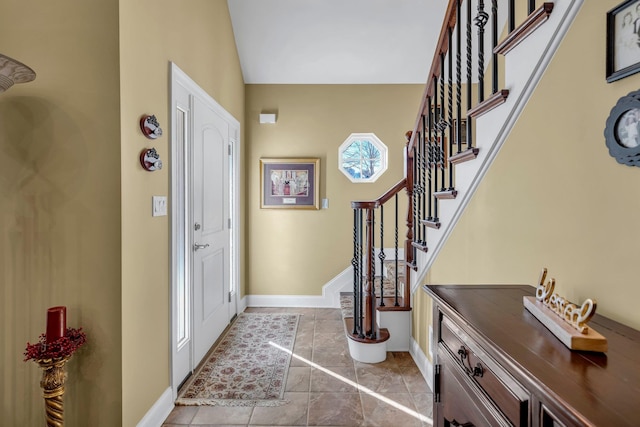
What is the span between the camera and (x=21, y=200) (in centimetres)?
150

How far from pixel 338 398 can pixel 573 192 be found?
174 centimetres

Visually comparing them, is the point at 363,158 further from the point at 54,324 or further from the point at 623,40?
the point at 54,324

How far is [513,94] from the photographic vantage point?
120cm

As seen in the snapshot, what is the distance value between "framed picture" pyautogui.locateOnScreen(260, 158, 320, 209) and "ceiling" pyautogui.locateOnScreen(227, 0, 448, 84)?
97 centimetres

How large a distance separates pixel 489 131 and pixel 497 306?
2.45ft

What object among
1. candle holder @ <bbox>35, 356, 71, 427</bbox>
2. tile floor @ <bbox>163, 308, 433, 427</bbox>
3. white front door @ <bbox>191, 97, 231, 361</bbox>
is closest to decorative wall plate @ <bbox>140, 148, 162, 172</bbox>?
white front door @ <bbox>191, 97, 231, 361</bbox>

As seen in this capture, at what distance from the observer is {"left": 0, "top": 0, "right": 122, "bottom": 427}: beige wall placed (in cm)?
148

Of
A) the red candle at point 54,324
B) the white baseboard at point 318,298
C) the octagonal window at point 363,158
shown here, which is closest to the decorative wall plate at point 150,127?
the red candle at point 54,324

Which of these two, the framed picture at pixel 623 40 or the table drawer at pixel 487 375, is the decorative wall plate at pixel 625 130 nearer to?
the framed picture at pixel 623 40

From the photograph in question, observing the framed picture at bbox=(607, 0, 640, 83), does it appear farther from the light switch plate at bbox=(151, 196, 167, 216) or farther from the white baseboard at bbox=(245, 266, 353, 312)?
the white baseboard at bbox=(245, 266, 353, 312)

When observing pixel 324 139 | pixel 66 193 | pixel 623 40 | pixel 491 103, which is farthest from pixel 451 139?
pixel 324 139

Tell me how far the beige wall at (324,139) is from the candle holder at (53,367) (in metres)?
2.47

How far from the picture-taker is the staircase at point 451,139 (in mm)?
1124

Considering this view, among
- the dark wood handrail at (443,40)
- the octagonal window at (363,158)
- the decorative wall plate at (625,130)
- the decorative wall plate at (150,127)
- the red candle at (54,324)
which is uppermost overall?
the dark wood handrail at (443,40)
